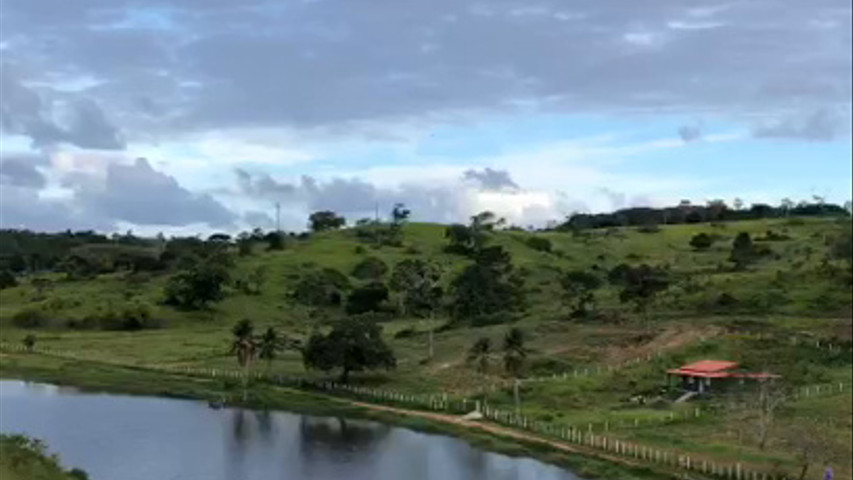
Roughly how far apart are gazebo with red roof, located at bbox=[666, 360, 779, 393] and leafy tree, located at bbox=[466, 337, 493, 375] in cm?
1162

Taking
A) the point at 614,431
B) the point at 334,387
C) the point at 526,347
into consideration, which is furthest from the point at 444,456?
the point at 526,347

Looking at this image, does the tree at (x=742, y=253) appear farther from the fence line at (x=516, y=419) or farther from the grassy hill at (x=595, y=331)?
the fence line at (x=516, y=419)

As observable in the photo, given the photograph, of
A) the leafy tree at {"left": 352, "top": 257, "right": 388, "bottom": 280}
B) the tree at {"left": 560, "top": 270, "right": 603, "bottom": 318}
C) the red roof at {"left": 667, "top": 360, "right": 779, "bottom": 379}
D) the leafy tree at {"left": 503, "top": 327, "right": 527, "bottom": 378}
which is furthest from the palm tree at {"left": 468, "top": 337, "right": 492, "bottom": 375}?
the leafy tree at {"left": 352, "top": 257, "right": 388, "bottom": 280}

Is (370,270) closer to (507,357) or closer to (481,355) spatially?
(481,355)

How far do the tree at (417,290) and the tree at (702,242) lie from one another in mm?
37532

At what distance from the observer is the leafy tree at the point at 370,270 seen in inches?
4503

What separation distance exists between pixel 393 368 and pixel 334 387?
13.7 feet

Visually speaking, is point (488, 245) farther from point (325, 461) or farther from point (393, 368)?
point (325, 461)

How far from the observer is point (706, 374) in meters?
60.4

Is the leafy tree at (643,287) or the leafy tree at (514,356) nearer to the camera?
the leafy tree at (514,356)

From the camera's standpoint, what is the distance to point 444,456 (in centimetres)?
5178

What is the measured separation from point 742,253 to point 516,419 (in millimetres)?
49250

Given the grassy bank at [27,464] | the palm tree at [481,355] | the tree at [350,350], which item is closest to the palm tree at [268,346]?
the tree at [350,350]

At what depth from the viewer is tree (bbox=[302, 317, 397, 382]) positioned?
68625mm
